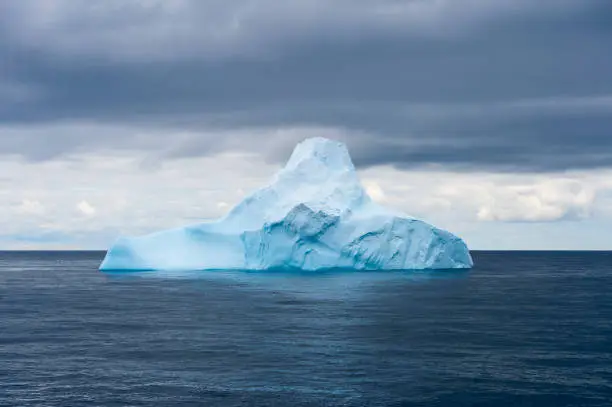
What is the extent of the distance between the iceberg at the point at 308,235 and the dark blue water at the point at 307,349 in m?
13.6

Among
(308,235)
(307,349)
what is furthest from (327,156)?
(307,349)

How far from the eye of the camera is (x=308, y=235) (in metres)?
61.8

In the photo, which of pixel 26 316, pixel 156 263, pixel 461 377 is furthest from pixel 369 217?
pixel 461 377

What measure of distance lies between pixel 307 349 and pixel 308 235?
35252mm

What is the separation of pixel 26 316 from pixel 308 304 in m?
14.9

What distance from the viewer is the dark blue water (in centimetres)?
2014

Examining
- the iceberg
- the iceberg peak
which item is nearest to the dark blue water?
the iceberg

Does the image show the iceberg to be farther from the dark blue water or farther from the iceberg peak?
the dark blue water

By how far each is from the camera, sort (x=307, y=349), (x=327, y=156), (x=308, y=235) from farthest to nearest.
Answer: (x=327, y=156)
(x=308, y=235)
(x=307, y=349)

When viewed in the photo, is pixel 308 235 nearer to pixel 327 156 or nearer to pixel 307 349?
pixel 327 156

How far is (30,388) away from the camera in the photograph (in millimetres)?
20797

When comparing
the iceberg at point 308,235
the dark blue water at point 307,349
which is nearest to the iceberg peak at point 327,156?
the iceberg at point 308,235

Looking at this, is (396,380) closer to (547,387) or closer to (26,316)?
(547,387)

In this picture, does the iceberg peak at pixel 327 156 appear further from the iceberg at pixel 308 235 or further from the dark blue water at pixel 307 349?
the dark blue water at pixel 307 349
